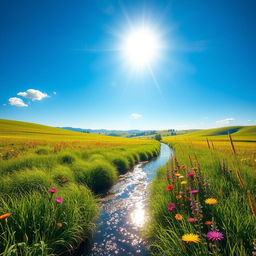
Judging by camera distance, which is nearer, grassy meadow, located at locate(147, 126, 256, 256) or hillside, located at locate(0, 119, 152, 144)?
grassy meadow, located at locate(147, 126, 256, 256)

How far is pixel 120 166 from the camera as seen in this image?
49.1 feet

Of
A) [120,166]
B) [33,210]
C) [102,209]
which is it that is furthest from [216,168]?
[120,166]

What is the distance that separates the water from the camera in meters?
4.75

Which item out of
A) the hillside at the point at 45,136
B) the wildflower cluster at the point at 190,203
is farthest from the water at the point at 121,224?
the hillside at the point at 45,136

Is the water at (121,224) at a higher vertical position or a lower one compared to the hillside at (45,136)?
lower

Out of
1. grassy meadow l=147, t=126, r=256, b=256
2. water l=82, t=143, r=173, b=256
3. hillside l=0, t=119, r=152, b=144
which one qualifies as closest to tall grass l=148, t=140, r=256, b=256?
grassy meadow l=147, t=126, r=256, b=256

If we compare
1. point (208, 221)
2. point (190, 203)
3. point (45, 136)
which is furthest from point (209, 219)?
point (45, 136)

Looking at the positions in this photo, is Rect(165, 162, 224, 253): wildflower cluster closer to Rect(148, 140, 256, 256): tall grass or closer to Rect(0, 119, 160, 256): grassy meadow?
Rect(148, 140, 256, 256): tall grass

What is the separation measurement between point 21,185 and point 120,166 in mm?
9722

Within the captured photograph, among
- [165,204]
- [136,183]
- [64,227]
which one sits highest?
[165,204]

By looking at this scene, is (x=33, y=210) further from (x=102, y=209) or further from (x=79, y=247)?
(x=102, y=209)

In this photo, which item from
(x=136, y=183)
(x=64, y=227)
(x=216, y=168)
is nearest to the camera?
(x=64, y=227)

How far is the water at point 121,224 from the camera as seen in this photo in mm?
4746

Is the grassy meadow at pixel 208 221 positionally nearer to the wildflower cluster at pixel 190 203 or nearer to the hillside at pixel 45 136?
the wildflower cluster at pixel 190 203
